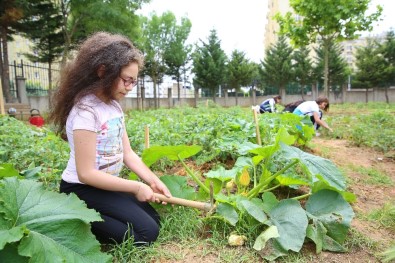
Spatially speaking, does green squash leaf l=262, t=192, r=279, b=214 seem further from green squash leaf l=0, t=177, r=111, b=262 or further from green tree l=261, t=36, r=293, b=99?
green tree l=261, t=36, r=293, b=99

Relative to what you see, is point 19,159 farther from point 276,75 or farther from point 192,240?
point 276,75

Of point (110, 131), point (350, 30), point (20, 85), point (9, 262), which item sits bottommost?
point (9, 262)

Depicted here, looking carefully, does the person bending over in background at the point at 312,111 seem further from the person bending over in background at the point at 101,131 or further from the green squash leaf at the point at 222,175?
the person bending over in background at the point at 101,131

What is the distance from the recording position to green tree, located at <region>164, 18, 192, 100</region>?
2544 centimetres

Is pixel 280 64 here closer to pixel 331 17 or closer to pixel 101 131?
pixel 331 17

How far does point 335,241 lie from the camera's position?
1.91m

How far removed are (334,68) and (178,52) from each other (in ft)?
40.8

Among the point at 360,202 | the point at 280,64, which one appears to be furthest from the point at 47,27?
the point at 280,64

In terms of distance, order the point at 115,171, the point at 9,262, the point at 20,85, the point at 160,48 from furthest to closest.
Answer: the point at 160,48 → the point at 20,85 → the point at 115,171 → the point at 9,262

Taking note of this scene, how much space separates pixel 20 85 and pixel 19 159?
1039 centimetres

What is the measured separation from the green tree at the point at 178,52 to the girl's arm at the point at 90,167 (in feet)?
76.7

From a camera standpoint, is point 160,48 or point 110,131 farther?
point 160,48

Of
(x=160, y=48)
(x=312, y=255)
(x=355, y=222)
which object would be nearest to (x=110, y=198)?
(x=312, y=255)

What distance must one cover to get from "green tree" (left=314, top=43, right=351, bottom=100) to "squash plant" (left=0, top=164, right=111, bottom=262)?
27.6 m
